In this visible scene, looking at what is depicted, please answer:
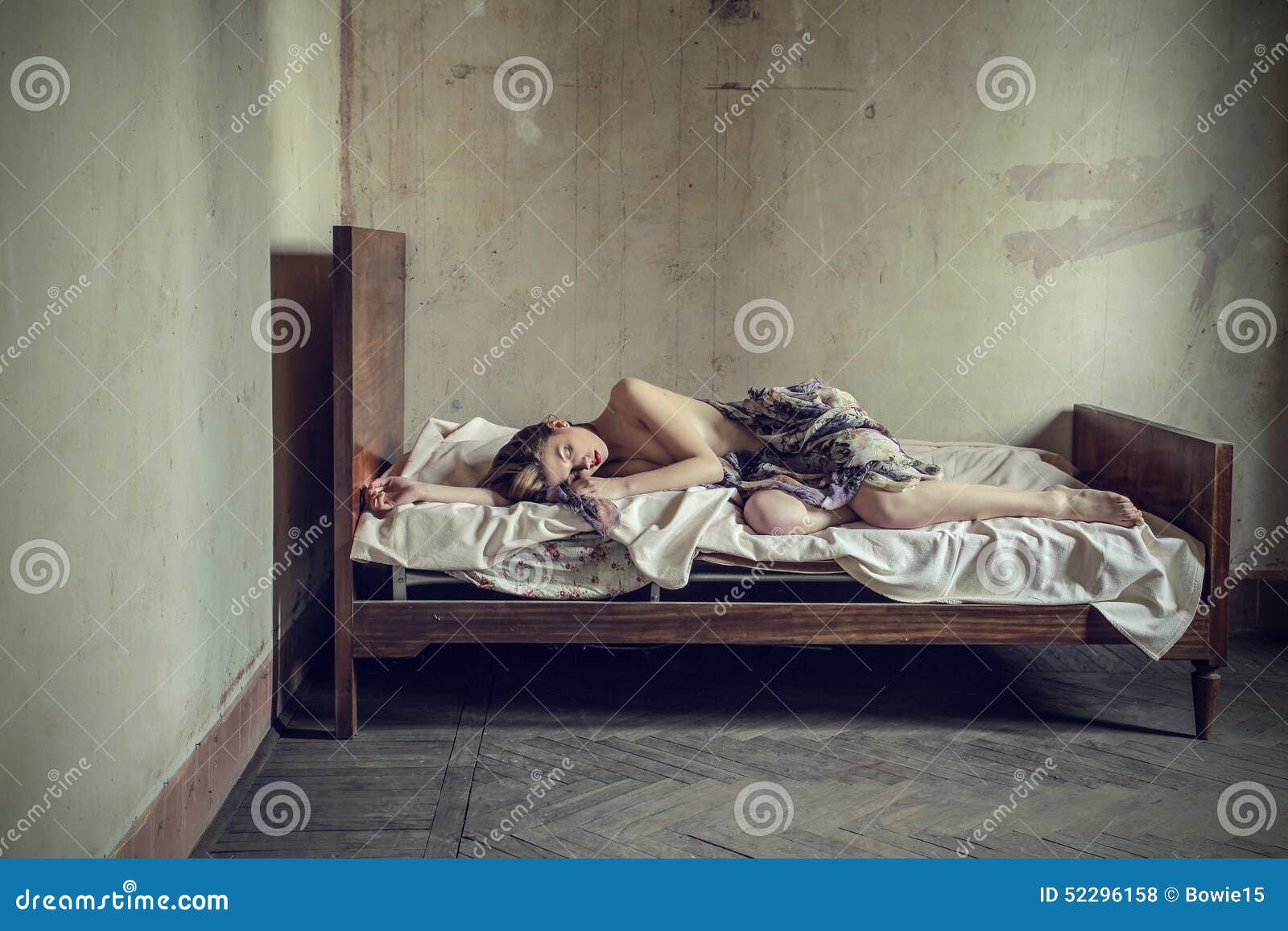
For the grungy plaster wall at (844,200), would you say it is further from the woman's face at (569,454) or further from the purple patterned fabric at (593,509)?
the purple patterned fabric at (593,509)

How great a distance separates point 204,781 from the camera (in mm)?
2072

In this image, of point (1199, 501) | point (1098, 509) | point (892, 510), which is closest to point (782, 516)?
point (892, 510)

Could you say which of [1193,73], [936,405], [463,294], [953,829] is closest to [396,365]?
[463,294]

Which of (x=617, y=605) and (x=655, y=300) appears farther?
(x=655, y=300)

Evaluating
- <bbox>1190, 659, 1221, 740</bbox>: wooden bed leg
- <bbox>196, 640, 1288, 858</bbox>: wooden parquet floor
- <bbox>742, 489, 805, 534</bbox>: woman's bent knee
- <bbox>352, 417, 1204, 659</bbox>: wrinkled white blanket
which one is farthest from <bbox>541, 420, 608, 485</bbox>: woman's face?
<bbox>1190, 659, 1221, 740</bbox>: wooden bed leg

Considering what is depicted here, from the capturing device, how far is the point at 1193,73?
134 inches

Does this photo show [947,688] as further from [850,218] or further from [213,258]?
[213,258]

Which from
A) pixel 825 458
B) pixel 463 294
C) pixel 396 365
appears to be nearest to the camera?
pixel 825 458

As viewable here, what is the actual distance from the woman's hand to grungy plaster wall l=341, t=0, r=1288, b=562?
37.5 inches

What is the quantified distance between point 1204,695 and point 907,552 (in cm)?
83

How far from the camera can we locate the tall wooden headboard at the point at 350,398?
2.41 meters

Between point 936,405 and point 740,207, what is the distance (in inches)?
36.8

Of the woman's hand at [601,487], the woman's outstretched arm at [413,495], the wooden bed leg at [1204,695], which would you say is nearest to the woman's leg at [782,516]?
the woman's hand at [601,487]

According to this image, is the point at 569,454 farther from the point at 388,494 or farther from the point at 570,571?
the point at 388,494
